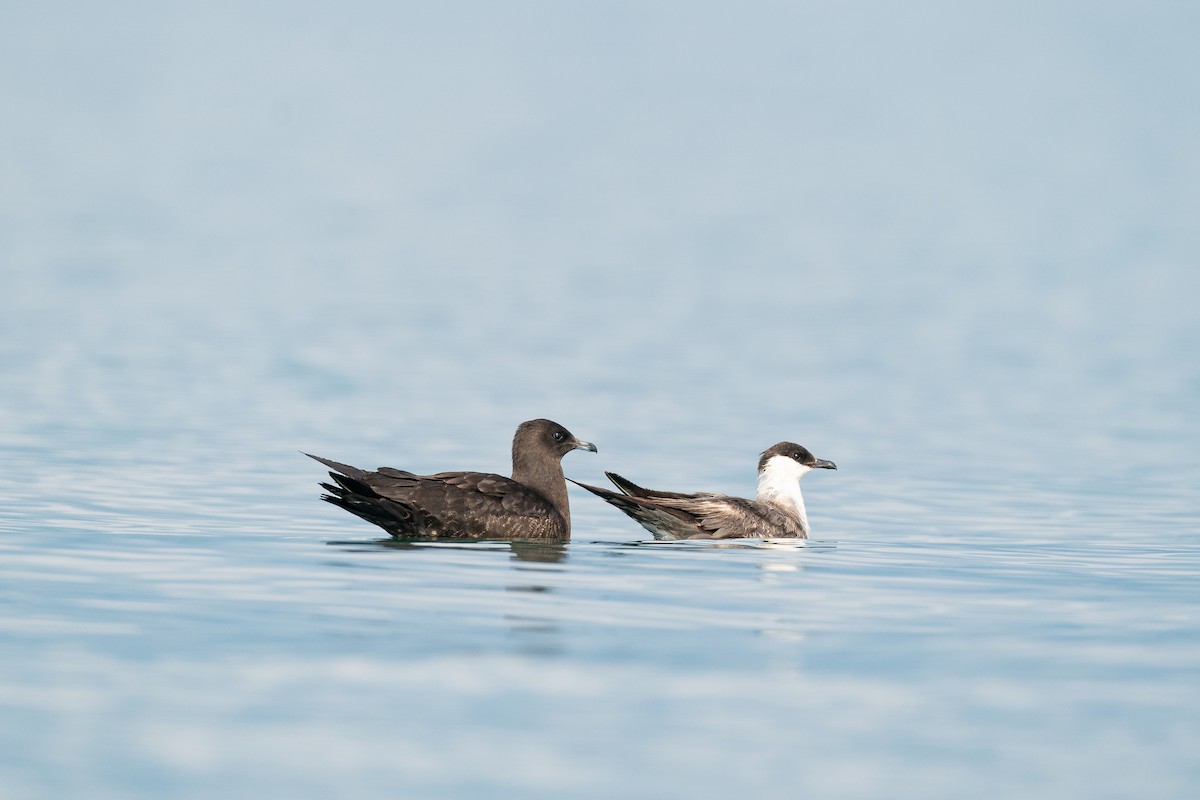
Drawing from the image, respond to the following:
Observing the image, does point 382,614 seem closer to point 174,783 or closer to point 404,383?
point 174,783

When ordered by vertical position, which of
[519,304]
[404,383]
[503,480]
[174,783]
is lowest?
[174,783]

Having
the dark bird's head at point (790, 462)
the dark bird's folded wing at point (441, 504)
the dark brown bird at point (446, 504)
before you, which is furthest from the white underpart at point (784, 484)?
the dark bird's folded wing at point (441, 504)

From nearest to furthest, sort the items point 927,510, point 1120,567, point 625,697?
point 625,697 → point 1120,567 → point 927,510

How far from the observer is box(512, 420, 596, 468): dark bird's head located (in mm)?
17734

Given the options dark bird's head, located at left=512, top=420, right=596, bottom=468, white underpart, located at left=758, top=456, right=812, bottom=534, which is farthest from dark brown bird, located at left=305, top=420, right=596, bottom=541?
white underpart, located at left=758, top=456, right=812, bottom=534

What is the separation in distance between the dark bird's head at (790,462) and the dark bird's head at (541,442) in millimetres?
2153

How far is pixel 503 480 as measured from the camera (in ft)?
54.8

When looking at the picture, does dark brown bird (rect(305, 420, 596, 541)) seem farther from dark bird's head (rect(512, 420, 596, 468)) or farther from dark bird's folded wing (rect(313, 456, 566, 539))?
dark bird's head (rect(512, 420, 596, 468))

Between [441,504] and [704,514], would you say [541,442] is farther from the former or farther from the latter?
[441,504]

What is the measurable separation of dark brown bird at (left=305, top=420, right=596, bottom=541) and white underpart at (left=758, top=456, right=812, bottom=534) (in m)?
2.44

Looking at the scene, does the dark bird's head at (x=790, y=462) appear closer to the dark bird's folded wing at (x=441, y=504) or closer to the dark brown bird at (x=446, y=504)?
the dark brown bird at (x=446, y=504)

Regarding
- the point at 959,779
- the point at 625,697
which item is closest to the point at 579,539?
the point at 625,697

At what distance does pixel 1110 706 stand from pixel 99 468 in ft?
44.9

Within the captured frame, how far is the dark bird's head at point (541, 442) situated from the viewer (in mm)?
17734
